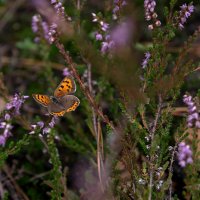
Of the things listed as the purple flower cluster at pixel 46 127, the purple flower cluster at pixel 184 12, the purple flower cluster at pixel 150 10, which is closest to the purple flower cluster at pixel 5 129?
the purple flower cluster at pixel 46 127

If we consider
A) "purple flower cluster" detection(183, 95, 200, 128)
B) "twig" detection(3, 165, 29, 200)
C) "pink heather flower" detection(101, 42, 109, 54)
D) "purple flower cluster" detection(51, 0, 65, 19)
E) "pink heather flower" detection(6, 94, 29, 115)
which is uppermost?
"purple flower cluster" detection(51, 0, 65, 19)

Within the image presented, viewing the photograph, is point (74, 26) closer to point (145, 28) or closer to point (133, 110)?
point (133, 110)

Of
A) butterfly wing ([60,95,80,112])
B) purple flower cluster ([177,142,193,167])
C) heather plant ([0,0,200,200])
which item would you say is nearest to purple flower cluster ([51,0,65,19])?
heather plant ([0,0,200,200])

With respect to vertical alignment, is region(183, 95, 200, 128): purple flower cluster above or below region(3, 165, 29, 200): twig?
below

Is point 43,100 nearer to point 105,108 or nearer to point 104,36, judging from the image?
point 104,36

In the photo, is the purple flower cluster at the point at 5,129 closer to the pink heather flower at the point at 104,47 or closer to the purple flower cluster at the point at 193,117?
the pink heather flower at the point at 104,47

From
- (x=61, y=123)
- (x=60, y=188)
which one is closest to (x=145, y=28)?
(x=61, y=123)

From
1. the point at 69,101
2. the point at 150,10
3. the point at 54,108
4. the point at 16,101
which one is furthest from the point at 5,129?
the point at 150,10

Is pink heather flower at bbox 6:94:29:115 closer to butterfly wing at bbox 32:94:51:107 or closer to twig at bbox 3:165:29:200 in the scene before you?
butterfly wing at bbox 32:94:51:107
